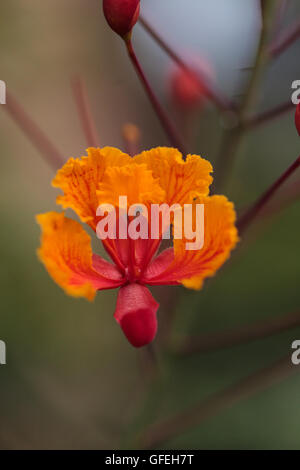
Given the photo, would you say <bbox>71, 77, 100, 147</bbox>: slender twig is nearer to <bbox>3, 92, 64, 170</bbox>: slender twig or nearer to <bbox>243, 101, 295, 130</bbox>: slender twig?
<bbox>3, 92, 64, 170</bbox>: slender twig

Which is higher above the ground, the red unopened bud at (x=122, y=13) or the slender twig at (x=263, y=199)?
the red unopened bud at (x=122, y=13)

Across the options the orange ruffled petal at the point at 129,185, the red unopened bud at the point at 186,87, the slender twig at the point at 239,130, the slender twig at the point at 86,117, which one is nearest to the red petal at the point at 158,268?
the orange ruffled petal at the point at 129,185

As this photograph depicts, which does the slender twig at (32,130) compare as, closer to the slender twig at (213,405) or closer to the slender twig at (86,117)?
the slender twig at (86,117)

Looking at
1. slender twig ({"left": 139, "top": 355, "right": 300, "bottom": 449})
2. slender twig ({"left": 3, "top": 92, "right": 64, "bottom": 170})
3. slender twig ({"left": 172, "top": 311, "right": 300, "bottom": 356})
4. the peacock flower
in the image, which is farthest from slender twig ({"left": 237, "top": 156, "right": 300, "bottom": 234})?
slender twig ({"left": 3, "top": 92, "right": 64, "bottom": 170})

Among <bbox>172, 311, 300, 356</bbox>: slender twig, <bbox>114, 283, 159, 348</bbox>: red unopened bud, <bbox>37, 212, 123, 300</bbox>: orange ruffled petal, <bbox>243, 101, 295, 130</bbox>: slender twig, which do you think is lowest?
<bbox>114, 283, 159, 348</bbox>: red unopened bud

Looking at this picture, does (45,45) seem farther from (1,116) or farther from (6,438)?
(6,438)

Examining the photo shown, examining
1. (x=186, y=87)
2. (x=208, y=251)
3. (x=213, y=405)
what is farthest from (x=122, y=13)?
(x=213, y=405)
